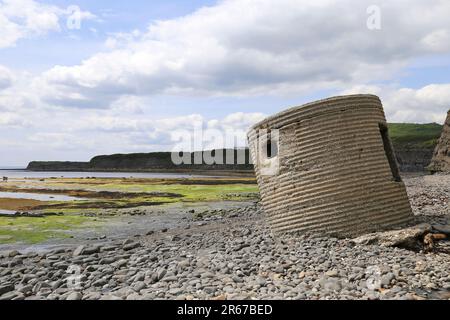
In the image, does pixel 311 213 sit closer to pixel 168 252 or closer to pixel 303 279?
pixel 303 279

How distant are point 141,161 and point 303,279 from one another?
113837 millimetres

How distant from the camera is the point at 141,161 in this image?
4710 inches

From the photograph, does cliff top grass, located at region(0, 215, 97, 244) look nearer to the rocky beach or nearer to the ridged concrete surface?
the rocky beach

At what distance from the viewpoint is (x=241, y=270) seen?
28.5ft

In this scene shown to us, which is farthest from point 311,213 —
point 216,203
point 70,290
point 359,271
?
point 216,203

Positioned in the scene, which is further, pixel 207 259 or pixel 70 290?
pixel 207 259

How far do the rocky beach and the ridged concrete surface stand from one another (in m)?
0.55

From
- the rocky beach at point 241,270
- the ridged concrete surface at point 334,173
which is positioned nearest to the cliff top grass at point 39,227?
the rocky beach at point 241,270

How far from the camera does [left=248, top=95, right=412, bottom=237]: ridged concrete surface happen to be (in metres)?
10.4

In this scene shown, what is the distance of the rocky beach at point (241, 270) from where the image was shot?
24.6 feet

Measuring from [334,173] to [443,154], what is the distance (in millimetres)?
31048

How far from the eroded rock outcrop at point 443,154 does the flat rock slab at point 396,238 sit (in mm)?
30196

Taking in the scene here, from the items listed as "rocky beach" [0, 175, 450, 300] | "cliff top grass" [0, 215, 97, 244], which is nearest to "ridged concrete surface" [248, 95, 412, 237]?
"rocky beach" [0, 175, 450, 300]

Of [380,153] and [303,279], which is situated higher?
[380,153]
